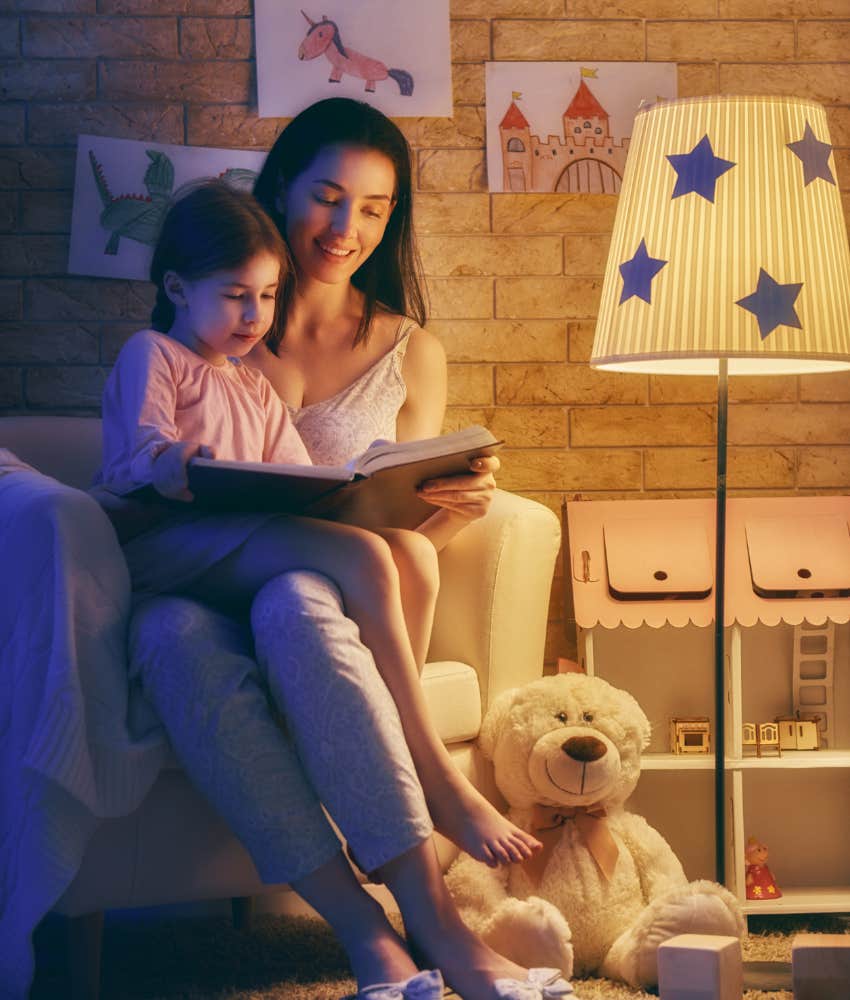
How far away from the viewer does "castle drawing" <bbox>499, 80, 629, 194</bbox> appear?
8.11 feet

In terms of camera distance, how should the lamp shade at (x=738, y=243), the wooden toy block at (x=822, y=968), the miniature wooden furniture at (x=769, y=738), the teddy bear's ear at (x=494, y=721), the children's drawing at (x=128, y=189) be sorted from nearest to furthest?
the wooden toy block at (x=822, y=968)
the lamp shade at (x=738, y=243)
the teddy bear's ear at (x=494, y=721)
the miniature wooden furniture at (x=769, y=738)
the children's drawing at (x=128, y=189)

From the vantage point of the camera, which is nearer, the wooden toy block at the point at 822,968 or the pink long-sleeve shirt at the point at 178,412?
the wooden toy block at the point at 822,968

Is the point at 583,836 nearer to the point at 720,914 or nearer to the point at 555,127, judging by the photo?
the point at 720,914

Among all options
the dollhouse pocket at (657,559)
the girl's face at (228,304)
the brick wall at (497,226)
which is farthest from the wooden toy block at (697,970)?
the brick wall at (497,226)

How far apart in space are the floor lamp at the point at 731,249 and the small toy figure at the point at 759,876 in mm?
296

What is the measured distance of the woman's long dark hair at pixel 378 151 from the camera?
2096mm

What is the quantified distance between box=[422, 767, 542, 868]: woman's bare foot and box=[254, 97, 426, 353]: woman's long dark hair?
0.93m

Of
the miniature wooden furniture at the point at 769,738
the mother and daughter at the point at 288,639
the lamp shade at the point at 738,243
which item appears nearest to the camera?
the mother and daughter at the point at 288,639

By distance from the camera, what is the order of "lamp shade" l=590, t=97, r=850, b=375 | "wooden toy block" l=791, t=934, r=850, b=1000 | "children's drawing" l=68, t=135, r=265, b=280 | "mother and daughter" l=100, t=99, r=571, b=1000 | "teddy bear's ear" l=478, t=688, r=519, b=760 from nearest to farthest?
"wooden toy block" l=791, t=934, r=850, b=1000 → "mother and daughter" l=100, t=99, r=571, b=1000 → "lamp shade" l=590, t=97, r=850, b=375 → "teddy bear's ear" l=478, t=688, r=519, b=760 → "children's drawing" l=68, t=135, r=265, b=280

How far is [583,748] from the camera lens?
1.78 m

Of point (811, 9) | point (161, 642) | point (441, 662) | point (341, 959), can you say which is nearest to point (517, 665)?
point (441, 662)

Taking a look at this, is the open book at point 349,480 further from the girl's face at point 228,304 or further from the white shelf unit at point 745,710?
the white shelf unit at point 745,710

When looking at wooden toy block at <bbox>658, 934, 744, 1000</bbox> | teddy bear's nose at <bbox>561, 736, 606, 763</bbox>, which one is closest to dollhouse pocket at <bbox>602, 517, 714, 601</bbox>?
teddy bear's nose at <bbox>561, 736, 606, 763</bbox>

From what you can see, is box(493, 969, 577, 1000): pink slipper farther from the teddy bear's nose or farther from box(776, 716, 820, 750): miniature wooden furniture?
box(776, 716, 820, 750): miniature wooden furniture
